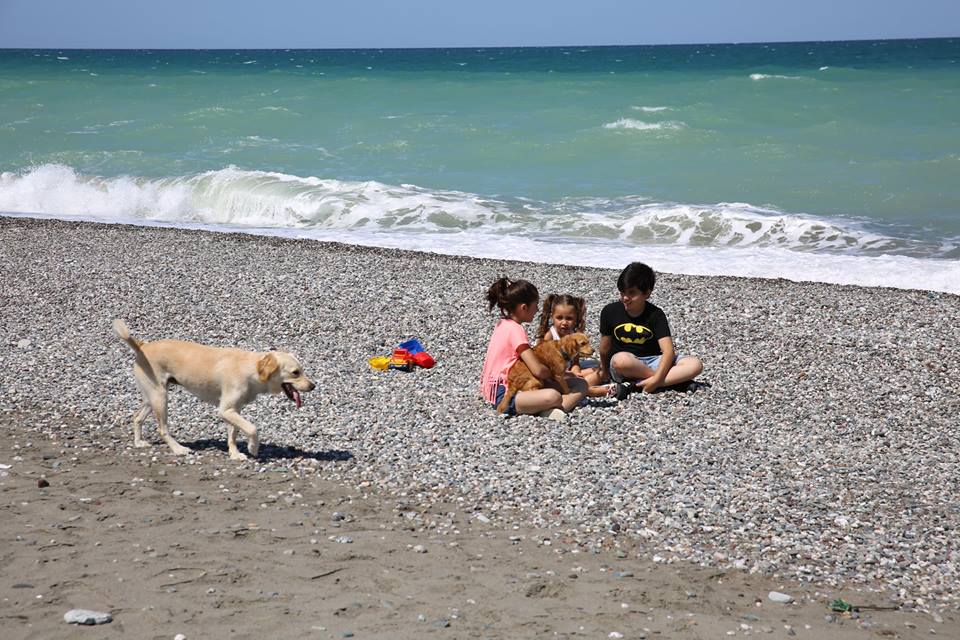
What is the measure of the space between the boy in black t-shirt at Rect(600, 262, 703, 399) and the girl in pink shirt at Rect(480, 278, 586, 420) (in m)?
0.44

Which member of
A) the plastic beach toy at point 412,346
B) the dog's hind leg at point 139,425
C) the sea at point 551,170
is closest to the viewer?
the dog's hind leg at point 139,425

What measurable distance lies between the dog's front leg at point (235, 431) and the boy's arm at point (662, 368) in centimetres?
318

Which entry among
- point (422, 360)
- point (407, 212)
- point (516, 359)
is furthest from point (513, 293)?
point (407, 212)

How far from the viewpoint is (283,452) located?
264 inches

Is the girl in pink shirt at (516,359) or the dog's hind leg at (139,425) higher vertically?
the girl in pink shirt at (516,359)

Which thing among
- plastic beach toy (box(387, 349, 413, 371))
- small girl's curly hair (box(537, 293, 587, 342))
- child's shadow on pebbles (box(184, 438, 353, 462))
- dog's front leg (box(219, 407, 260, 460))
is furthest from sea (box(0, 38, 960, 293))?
dog's front leg (box(219, 407, 260, 460))

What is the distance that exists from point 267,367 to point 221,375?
358 mm

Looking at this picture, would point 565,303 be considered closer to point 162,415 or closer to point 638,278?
point 638,278

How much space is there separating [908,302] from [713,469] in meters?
6.48

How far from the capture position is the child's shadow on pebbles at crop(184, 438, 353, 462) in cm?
657

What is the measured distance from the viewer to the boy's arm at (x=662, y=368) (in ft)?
25.3

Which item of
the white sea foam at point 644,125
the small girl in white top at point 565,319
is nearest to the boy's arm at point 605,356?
the small girl in white top at point 565,319

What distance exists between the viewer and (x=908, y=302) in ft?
37.6

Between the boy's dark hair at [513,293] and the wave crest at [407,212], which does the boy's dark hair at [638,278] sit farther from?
the wave crest at [407,212]
